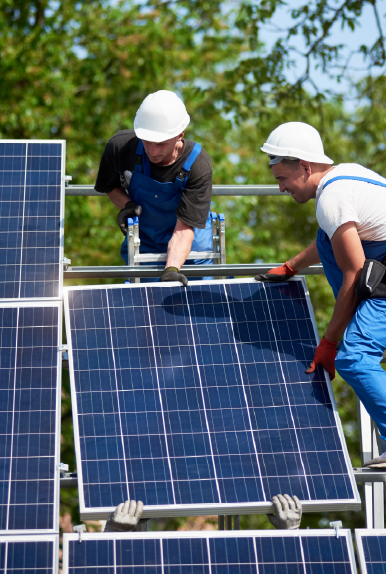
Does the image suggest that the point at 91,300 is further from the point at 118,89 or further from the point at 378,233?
the point at 118,89

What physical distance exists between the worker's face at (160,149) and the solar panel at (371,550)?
3.07m

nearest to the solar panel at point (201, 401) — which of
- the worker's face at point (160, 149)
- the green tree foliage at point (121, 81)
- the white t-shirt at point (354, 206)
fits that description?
the white t-shirt at point (354, 206)

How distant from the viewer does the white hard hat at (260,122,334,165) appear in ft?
14.3

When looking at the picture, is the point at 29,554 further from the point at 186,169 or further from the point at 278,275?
the point at 186,169

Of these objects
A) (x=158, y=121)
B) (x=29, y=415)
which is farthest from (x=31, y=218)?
(x=29, y=415)

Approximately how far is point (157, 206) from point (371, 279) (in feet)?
Answer: 7.42

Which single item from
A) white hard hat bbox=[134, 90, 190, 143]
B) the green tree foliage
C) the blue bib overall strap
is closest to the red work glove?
the blue bib overall strap

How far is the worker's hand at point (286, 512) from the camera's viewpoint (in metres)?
3.77

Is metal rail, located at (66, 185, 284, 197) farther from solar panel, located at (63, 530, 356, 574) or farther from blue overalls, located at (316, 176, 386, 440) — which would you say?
solar panel, located at (63, 530, 356, 574)

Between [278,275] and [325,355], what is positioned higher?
[278,275]

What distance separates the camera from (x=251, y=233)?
17828mm

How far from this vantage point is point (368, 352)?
4.13 m

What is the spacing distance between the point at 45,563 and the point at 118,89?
1216 cm

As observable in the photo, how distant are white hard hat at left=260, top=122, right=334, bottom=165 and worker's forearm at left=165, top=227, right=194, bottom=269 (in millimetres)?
1176
